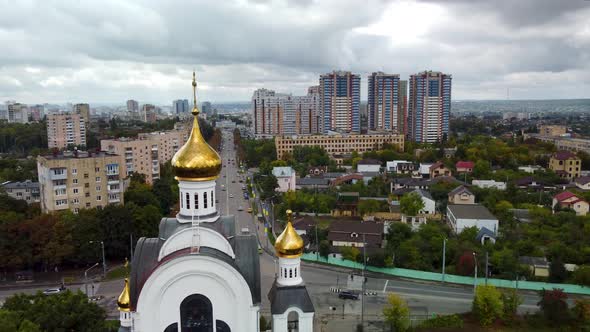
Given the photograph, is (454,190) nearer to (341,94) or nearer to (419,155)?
(419,155)

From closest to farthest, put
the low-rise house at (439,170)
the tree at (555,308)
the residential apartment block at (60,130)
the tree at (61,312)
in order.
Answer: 1. the tree at (61,312)
2. the tree at (555,308)
3. the low-rise house at (439,170)
4. the residential apartment block at (60,130)

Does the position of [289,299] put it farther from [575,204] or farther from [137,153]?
[137,153]

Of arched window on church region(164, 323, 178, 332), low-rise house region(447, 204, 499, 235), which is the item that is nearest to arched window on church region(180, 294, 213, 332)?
arched window on church region(164, 323, 178, 332)

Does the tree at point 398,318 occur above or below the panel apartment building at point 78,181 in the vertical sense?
below

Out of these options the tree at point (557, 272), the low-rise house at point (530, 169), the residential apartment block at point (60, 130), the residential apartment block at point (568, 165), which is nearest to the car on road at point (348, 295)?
the tree at point (557, 272)

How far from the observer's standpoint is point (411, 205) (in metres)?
31.5

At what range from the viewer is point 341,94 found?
79.2 m

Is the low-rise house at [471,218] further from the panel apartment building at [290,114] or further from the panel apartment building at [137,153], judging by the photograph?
the panel apartment building at [290,114]

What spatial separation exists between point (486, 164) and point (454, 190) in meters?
13.2

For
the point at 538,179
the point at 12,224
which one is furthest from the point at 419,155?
the point at 12,224

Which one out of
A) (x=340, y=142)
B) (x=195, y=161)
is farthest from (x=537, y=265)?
(x=340, y=142)

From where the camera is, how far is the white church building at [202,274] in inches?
453

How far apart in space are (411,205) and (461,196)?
19.7 ft

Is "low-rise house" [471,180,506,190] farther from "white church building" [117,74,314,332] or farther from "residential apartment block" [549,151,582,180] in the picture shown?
"white church building" [117,74,314,332]
